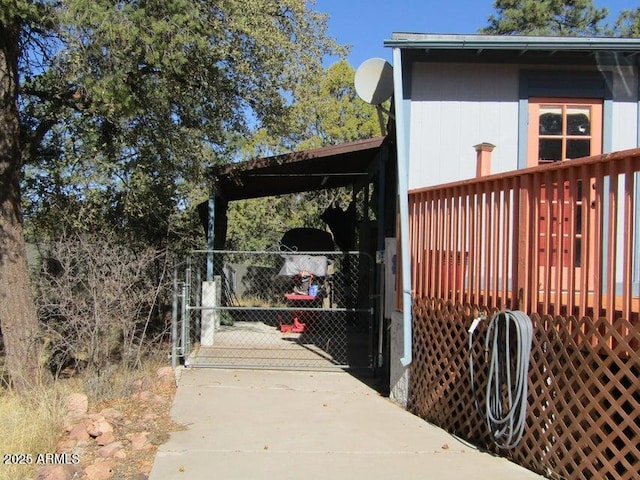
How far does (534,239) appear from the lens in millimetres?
4898

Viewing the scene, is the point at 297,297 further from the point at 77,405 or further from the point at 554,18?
the point at 554,18

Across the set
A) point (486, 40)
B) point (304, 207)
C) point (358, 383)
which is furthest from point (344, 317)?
point (304, 207)

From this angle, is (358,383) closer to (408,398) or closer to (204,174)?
(408,398)

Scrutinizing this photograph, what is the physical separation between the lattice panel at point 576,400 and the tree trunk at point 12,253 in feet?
17.0

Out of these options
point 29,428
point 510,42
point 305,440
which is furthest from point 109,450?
point 510,42

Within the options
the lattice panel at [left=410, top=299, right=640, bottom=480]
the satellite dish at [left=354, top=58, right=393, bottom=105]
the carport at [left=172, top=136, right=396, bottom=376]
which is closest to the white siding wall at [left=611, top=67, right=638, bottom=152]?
the satellite dish at [left=354, top=58, right=393, bottom=105]

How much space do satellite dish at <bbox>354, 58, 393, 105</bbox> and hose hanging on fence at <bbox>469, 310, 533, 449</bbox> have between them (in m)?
3.84

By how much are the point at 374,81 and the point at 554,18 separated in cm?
2226

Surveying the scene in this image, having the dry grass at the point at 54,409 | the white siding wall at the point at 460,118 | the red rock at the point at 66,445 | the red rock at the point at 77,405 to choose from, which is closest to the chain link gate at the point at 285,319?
the dry grass at the point at 54,409

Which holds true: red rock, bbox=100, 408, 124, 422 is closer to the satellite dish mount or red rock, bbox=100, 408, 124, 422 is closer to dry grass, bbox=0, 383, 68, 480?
dry grass, bbox=0, 383, 68, 480

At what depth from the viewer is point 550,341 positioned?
458 cm

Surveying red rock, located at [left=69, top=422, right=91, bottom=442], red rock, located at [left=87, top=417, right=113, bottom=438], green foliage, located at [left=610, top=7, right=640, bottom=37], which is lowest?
red rock, located at [left=69, top=422, right=91, bottom=442]

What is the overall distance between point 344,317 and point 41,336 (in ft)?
22.4

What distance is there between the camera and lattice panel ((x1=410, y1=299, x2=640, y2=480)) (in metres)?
3.86
